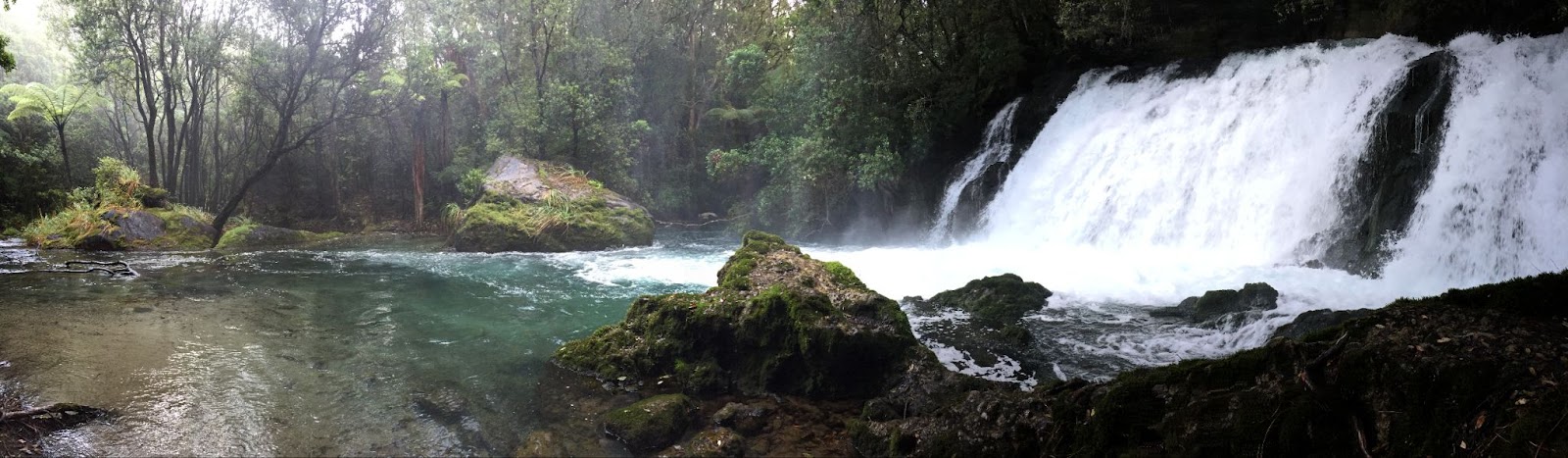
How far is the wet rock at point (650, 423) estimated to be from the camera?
5.28 m

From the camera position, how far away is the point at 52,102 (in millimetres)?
20609

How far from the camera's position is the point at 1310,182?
33.4 ft

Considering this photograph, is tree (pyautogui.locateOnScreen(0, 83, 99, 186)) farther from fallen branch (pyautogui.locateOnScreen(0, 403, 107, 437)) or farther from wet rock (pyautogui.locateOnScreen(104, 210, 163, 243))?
fallen branch (pyautogui.locateOnScreen(0, 403, 107, 437))

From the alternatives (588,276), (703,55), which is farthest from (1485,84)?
(703,55)

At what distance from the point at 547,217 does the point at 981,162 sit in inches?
407

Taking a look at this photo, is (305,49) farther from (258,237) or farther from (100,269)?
(100,269)

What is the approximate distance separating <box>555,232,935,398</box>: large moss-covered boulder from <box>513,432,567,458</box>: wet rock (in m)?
1.23

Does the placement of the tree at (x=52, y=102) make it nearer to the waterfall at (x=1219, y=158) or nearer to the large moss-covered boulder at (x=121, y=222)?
the large moss-covered boulder at (x=121, y=222)

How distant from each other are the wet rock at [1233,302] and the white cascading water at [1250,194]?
0.23 metres

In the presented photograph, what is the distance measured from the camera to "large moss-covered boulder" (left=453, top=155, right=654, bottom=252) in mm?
17330

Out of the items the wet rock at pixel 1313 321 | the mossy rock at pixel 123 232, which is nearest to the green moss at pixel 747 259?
the wet rock at pixel 1313 321

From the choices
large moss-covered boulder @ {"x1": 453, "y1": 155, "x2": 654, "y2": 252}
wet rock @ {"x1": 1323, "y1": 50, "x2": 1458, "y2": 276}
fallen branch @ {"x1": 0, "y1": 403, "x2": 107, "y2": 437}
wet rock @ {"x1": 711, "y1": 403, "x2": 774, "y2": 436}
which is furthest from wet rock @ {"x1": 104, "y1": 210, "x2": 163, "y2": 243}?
wet rock @ {"x1": 1323, "y1": 50, "x2": 1458, "y2": 276}


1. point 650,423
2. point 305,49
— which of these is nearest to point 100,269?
point 305,49

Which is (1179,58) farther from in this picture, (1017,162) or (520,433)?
(520,433)
